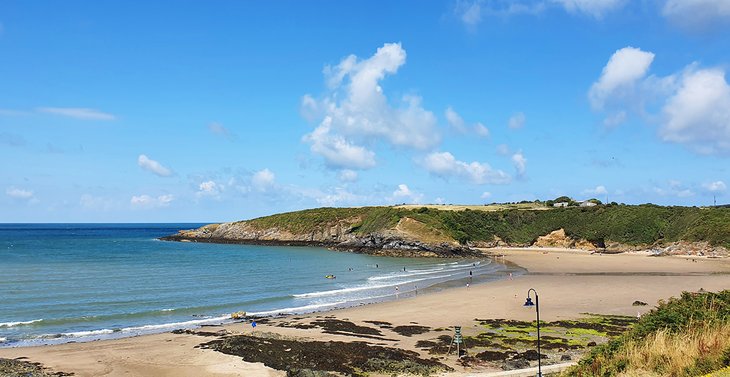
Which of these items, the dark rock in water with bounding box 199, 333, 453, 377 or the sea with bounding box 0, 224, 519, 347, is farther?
the sea with bounding box 0, 224, 519, 347

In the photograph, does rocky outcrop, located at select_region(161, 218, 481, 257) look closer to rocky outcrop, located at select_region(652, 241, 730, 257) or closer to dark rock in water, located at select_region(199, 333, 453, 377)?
rocky outcrop, located at select_region(652, 241, 730, 257)

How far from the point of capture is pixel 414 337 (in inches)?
1131

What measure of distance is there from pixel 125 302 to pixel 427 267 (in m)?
43.0

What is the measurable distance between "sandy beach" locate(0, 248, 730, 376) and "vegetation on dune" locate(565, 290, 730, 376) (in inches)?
345

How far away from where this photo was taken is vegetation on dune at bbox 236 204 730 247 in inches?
3477

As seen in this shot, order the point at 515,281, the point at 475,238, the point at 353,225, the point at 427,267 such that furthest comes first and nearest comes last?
the point at 353,225 → the point at 475,238 → the point at 427,267 → the point at 515,281

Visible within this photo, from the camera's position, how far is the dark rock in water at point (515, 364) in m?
22.3

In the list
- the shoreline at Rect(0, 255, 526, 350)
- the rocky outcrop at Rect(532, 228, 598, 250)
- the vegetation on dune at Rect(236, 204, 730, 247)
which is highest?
the vegetation on dune at Rect(236, 204, 730, 247)

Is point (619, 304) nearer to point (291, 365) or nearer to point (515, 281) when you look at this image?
point (515, 281)

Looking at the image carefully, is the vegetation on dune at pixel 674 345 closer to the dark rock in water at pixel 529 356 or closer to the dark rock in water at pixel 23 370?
the dark rock in water at pixel 529 356

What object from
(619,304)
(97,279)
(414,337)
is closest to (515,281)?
(619,304)

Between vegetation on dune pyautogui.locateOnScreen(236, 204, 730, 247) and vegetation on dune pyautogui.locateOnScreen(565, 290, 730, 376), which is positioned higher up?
vegetation on dune pyautogui.locateOnScreen(236, 204, 730, 247)

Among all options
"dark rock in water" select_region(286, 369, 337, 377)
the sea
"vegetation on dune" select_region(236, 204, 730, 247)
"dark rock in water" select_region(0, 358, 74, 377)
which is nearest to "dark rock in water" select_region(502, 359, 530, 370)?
"dark rock in water" select_region(286, 369, 337, 377)

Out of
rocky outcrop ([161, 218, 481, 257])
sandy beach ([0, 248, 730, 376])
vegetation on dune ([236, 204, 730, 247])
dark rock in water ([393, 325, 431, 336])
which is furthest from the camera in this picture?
rocky outcrop ([161, 218, 481, 257])
